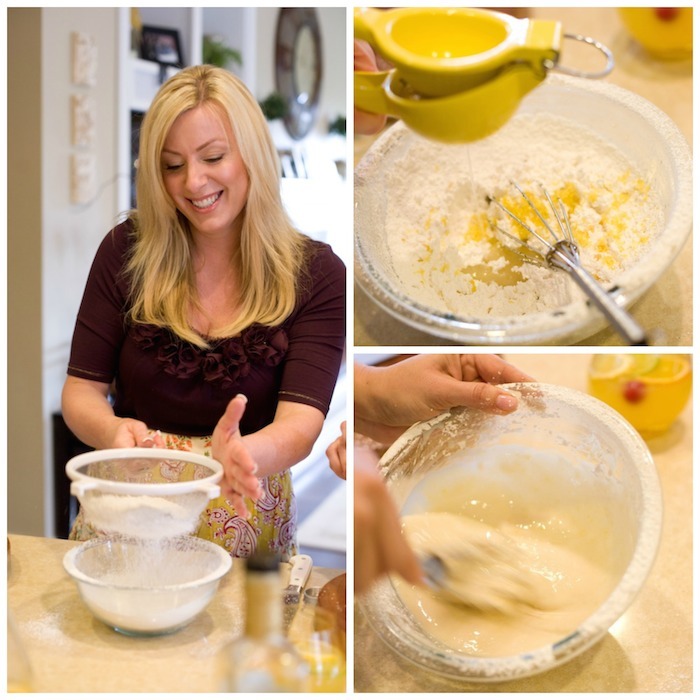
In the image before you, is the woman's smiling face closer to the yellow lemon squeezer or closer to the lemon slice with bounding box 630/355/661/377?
the yellow lemon squeezer

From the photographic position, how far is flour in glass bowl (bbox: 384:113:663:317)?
33.4 inches

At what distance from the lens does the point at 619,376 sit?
109 centimetres

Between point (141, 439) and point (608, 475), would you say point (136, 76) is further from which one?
point (608, 475)

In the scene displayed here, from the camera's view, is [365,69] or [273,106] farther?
[273,106]

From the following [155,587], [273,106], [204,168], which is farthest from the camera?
[273,106]

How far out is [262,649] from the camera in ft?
2.02

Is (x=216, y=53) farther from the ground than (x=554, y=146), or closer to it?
farther from the ground

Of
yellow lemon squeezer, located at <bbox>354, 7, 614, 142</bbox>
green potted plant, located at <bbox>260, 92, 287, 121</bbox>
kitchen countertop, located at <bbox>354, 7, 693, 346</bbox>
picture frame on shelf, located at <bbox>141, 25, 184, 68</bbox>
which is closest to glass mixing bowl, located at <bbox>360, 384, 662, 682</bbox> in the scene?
kitchen countertop, located at <bbox>354, 7, 693, 346</bbox>

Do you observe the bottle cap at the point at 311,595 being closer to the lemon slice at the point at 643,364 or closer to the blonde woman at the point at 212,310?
the blonde woman at the point at 212,310

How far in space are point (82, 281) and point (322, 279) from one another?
1.25 meters

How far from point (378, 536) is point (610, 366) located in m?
0.49

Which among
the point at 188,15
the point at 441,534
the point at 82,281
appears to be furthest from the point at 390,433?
the point at 188,15

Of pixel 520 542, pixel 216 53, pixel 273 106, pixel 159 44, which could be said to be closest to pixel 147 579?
pixel 520 542

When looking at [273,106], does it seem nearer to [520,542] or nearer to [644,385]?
[644,385]
